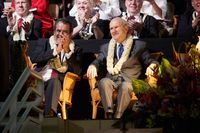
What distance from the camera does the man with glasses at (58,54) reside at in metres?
8.52

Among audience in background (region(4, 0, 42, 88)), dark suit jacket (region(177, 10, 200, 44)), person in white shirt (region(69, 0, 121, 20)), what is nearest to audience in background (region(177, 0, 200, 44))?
dark suit jacket (region(177, 10, 200, 44))

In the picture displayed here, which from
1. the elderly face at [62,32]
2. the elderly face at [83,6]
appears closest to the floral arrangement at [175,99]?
the elderly face at [62,32]

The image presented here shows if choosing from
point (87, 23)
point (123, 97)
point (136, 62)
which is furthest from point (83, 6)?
point (123, 97)

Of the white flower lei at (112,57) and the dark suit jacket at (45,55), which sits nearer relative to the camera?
the white flower lei at (112,57)

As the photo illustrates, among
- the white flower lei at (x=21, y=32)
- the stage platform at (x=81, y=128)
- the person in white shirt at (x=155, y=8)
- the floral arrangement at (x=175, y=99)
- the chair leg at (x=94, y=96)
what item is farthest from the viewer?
the white flower lei at (x=21, y=32)

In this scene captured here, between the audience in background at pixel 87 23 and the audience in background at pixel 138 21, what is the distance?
0.34m

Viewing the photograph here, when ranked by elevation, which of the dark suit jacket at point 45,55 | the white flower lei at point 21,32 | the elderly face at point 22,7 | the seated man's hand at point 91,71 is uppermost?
the elderly face at point 22,7

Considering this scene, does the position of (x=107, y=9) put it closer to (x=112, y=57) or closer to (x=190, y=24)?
(x=112, y=57)

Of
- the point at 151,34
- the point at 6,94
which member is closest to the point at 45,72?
the point at 151,34

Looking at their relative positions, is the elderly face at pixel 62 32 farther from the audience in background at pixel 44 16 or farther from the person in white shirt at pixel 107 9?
the person in white shirt at pixel 107 9

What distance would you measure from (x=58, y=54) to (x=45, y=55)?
186mm

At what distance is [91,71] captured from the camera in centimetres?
831

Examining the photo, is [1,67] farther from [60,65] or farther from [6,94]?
[60,65]

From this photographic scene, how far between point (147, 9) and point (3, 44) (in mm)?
3707
